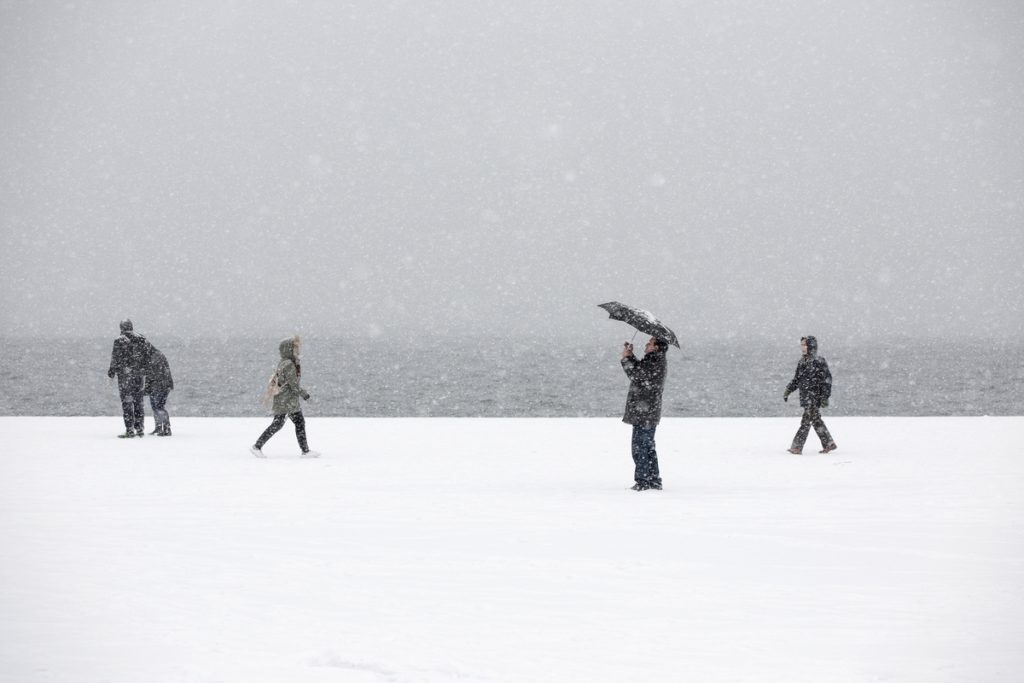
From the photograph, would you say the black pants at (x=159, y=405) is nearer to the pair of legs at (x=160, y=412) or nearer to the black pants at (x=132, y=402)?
the pair of legs at (x=160, y=412)

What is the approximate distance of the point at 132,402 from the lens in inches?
683

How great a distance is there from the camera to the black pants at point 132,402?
17219 millimetres

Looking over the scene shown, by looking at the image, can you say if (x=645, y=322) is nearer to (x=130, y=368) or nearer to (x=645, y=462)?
(x=645, y=462)

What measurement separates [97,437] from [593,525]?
430 inches

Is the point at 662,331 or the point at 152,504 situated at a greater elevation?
the point at 662,331

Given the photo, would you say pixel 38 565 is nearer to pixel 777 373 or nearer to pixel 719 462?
pixel 719 462

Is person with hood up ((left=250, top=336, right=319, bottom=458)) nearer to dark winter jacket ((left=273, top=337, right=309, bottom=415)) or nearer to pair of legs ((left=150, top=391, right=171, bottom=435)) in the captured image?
dark winter jacket ((left=273, top=337, right=309, bottom=415))

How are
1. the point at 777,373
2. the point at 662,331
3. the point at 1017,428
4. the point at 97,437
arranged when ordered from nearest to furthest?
the point at 662,331 < the point at 97,437 < the point at 1017,428 < the point at 777,373

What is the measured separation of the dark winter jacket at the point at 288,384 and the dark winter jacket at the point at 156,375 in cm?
387

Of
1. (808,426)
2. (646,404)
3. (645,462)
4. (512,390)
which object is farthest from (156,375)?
(512,390)

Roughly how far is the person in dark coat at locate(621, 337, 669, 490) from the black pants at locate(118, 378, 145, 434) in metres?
8.85

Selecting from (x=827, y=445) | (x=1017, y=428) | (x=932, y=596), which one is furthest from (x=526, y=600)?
(x=1017, y=428)

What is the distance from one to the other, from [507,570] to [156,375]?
1155 cm

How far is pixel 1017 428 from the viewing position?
62.9 feet
